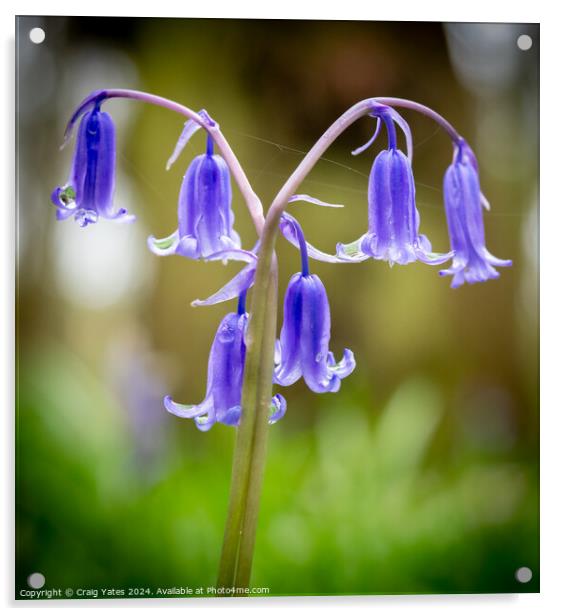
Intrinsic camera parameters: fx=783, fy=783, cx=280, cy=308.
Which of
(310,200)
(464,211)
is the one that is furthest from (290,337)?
(464,211)

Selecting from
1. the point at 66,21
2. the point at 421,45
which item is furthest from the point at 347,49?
the point at 66,21

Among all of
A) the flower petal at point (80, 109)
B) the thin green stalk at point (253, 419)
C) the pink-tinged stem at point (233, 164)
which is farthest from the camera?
the flower petal at point (80, 109)

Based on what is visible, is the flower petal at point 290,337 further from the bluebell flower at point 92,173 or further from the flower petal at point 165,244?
the bluebell flower at point 92,173

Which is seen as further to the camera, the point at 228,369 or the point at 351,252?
the point at 351,252

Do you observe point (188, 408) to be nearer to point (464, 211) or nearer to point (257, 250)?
point (257, 250)

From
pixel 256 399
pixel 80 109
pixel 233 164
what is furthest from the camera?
pixel 80 109

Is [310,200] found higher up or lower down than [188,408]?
higher up
